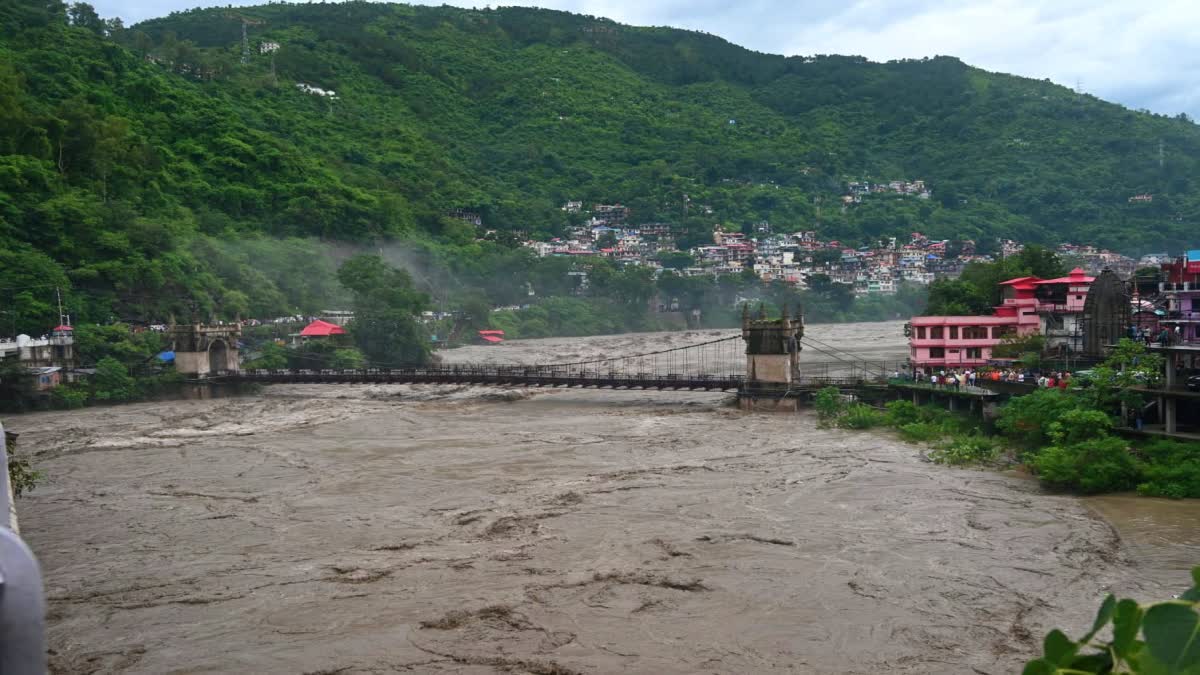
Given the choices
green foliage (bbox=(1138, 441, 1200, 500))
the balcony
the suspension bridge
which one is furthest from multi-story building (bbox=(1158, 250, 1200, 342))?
the suspension bridge

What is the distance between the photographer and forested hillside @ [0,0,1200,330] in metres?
48.8

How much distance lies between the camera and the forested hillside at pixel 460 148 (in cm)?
4875

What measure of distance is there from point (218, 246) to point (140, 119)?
1691 centimetres

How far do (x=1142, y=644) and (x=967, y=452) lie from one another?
21928mm

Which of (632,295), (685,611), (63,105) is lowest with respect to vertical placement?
(685,611)

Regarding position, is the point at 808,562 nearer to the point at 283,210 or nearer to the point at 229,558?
the point at 229,558

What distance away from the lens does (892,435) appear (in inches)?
1064

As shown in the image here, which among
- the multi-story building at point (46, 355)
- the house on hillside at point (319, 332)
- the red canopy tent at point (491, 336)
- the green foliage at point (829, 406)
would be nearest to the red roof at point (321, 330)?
the house on hillside at point (319, 332)

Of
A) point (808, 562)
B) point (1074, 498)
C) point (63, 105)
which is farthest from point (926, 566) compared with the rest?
point (63, 105)

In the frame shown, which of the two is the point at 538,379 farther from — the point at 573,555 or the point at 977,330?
the point at 573,555

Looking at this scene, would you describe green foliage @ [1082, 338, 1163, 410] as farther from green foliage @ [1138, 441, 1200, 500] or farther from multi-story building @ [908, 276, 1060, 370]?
multi-story building @ [908, 276, 1060, 370]

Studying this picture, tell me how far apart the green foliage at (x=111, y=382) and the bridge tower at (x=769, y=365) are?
75.4 feet

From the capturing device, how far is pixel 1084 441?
20297 mm

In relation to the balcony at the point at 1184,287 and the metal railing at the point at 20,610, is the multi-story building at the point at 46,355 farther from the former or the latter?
the metal railing at the point at 20,610
